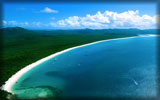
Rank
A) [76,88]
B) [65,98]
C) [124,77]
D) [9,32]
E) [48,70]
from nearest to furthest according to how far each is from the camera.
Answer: [65,98]
[76,88]
[124,77]
[48,70]
[9,32]

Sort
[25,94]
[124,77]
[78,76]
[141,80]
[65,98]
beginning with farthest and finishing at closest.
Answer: [78,76] < [124,77] < [141,80] < [25,94] < [65,98]

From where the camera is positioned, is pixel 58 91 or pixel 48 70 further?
pixel 48 70

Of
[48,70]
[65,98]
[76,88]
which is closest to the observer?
[65,98]

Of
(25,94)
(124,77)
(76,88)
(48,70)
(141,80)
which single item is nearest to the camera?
(25,94)

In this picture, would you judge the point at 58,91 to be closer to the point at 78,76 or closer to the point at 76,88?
the point at 76,88

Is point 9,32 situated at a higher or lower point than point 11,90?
higher

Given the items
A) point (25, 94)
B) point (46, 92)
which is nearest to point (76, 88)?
point (46, 92)

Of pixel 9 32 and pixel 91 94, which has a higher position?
pixel 9 32

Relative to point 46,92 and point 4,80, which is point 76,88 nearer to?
point 46,92

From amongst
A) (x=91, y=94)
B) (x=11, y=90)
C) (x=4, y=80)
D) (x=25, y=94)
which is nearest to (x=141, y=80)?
(x=91, y=94)
